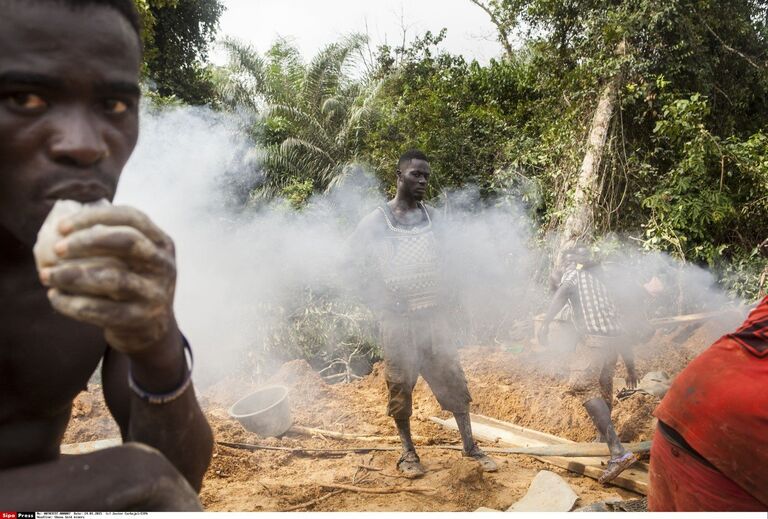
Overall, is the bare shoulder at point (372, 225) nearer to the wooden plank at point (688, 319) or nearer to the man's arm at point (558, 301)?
the man's arm at point (558, 301)

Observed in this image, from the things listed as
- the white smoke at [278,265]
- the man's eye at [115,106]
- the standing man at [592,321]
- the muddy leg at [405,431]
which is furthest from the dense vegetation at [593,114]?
the man's eye at [115,106]

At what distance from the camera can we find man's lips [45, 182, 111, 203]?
819 mm

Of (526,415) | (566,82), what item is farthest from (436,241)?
(566,82)

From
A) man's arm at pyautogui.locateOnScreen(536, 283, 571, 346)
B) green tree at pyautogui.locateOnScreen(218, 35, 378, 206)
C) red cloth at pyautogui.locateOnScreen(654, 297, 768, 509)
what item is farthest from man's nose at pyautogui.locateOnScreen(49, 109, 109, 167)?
green tree at pyautogui.locateOnScreen(218, 35, 378, 206)

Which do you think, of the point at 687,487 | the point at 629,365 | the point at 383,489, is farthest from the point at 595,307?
the point at 687,487

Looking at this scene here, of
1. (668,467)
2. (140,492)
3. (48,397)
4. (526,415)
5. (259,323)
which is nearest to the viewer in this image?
(140,492)

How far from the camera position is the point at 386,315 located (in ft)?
14.2

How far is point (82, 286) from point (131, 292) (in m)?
0.05

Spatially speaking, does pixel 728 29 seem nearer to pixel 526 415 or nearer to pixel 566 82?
pixel 566 82

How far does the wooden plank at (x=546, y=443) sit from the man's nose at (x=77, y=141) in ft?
13.6

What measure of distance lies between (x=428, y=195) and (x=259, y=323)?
137 inches

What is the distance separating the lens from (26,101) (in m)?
0.82

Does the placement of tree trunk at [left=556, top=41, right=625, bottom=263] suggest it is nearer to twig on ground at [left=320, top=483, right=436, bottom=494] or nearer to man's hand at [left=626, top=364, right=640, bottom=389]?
man's hand at [left=626, top=364, right=640, bottom=389]

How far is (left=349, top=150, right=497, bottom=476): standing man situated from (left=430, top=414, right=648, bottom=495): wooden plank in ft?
2.11
